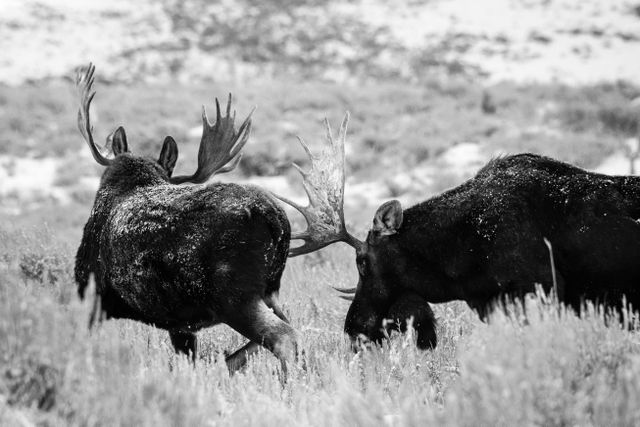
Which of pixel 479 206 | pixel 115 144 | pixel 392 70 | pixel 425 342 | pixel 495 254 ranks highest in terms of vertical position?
pixel 392 70

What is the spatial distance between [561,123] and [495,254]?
16.0 m

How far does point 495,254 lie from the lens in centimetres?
508

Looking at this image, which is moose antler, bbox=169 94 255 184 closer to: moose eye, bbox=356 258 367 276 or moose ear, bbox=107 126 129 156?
moose ear, bbox=107 126 129 156

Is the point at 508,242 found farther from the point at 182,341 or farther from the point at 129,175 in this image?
the point at 129,175

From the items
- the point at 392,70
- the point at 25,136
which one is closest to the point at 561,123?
the point at 392,70

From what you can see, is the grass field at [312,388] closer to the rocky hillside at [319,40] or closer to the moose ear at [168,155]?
the moose ear at [168,155]

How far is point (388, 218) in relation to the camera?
5.65 meters

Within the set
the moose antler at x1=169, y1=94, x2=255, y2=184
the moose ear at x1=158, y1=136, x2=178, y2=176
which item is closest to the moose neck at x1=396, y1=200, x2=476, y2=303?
the moose antler at x1=169, y1=94, x2=255, y2=184

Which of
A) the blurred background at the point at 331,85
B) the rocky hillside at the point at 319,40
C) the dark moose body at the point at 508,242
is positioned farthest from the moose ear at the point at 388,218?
the rocky hillside at the point at 319,40

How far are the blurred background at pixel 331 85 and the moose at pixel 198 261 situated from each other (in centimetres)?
781

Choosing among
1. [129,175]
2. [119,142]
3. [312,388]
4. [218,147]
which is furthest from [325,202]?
[312,388]

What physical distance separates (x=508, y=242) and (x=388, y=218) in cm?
95

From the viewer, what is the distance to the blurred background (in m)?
17.5

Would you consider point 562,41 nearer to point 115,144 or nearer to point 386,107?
point 386,107
